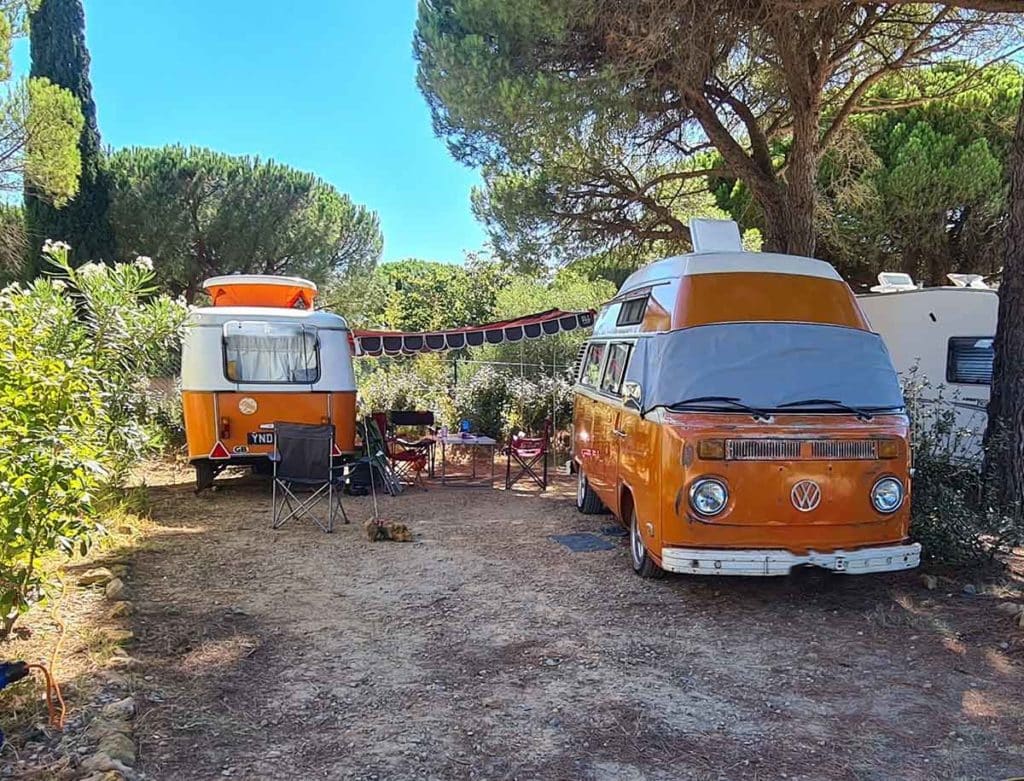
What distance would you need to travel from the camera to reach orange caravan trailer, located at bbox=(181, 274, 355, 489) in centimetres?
838

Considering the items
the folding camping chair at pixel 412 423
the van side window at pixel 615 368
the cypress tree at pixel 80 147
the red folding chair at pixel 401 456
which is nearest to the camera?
the van side window at pixel 615 368

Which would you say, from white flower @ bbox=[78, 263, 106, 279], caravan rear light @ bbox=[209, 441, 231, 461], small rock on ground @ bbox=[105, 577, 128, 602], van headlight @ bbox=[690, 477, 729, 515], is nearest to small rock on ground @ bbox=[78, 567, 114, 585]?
small rock on ground @ bbox=[105, 577, 128, 602]

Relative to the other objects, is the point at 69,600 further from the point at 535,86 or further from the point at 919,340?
the point at 919,340

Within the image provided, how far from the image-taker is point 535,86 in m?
8.31

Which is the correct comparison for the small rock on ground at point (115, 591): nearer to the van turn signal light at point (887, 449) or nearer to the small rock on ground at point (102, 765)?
the small rock on ground at point (102, 765)

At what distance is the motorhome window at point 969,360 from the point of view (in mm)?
8883

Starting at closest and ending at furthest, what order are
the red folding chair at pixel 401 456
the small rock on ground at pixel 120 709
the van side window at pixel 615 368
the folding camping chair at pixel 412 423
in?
the small rock on ground at pixel 120 709 → the van side window at pixel 615 368 → the red folding chair at pixel 401 456 → the folding camping chair at pixel 412 423

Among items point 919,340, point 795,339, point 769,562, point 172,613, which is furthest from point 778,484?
point 919,340

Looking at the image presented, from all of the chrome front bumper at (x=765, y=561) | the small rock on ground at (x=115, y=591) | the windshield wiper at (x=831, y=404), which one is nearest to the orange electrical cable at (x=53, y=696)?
Answer: the small rock on ground at (x=115, y=591)

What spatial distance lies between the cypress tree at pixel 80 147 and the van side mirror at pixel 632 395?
13810 mm

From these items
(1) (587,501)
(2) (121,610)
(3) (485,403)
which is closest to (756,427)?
(1) (587,501)

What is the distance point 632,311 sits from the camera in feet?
21.6

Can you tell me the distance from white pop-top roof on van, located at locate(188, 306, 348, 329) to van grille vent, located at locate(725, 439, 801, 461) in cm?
578

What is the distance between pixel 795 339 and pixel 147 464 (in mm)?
9464
